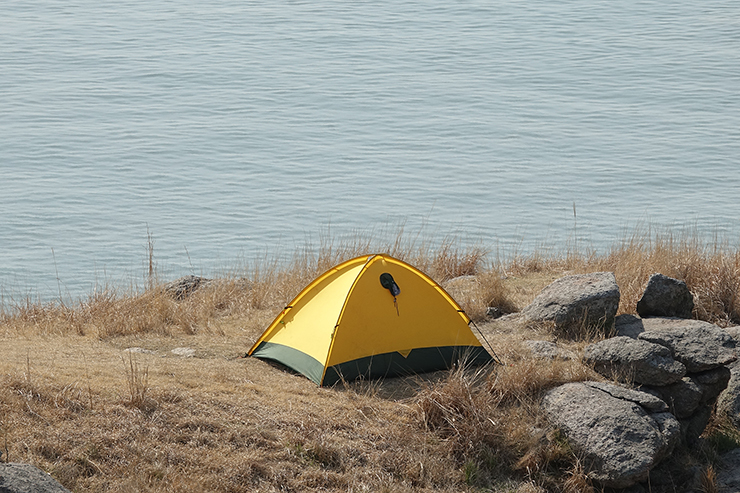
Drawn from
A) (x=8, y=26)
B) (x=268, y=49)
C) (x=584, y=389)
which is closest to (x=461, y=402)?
(x=584, y=389)

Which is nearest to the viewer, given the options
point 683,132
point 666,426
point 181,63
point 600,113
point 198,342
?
point 666,426

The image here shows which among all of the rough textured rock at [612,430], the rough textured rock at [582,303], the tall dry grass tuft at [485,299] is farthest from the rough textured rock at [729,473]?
the tall dry grass tuft at [485,299]

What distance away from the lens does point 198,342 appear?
980 centimetres

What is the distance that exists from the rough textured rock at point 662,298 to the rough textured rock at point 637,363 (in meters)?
1.42

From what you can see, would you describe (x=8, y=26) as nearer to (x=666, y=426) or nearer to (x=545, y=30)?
(x=545, y=30)

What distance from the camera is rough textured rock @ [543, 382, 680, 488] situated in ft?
25.0

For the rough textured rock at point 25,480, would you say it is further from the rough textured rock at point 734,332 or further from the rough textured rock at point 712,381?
the rough textured rock at point 734,332

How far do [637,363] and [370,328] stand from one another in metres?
2.76

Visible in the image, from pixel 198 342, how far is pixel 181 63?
145 feet

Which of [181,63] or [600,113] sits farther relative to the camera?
[181,63]

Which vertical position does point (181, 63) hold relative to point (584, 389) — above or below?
above

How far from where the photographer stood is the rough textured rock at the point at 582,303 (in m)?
9.68

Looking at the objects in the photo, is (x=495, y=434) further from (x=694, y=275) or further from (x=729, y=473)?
(x=694, y=275)

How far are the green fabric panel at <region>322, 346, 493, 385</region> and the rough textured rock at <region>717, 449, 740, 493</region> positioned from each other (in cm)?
252
